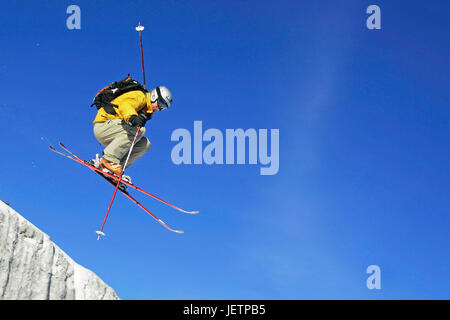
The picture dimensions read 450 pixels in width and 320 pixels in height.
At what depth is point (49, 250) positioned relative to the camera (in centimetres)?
1616

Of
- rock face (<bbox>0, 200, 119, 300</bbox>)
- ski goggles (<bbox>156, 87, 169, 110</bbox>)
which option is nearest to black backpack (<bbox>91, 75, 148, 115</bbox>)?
ski goggles (<bbox>156, 87, 169, 110</bbox>)

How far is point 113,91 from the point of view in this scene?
45.3 feet

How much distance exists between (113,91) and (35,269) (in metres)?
6.66

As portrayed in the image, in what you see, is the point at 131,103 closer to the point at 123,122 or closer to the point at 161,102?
the point at 123,122

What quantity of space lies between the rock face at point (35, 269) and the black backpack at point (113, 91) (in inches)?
190

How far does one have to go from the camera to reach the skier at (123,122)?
13.6m

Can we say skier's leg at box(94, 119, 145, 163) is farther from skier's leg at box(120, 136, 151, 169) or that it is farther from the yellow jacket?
skier's leg at box(120, 136, 151, 169)

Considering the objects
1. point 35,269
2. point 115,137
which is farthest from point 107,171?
point 35,269

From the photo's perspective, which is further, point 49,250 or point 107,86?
point 49,250

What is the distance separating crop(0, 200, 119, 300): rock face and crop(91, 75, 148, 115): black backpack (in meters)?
4.82
